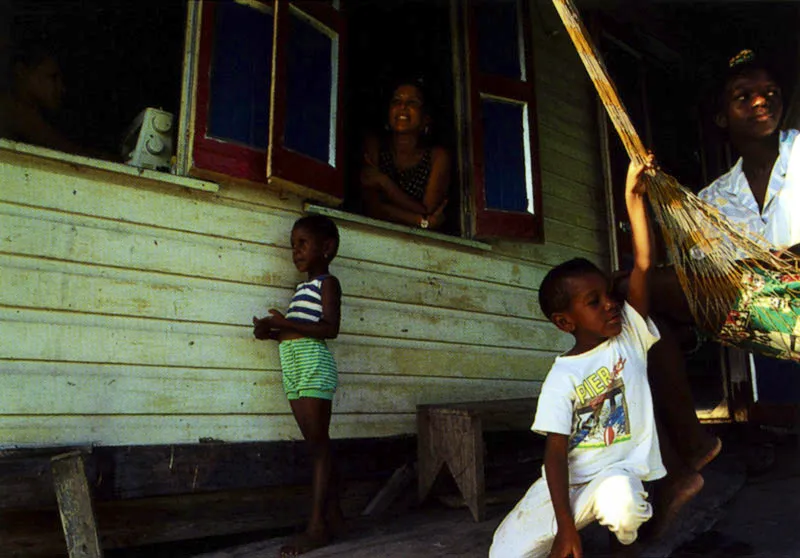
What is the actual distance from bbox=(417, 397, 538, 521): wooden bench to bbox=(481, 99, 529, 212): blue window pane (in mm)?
1346

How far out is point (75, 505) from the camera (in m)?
2.23

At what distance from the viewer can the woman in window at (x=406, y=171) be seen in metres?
3.83

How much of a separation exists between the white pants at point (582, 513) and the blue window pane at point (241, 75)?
6.65ft

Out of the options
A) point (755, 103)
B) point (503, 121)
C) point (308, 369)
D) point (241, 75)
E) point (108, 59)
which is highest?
point (108, 59)

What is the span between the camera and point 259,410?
118 inches

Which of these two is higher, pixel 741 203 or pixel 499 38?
pixel 499 38

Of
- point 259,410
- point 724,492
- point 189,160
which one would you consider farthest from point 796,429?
point 189,160

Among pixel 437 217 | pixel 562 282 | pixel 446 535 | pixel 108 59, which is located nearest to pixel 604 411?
pixel 562 282

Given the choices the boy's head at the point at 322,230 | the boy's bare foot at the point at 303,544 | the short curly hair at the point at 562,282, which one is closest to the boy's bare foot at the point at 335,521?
the boy's bare foot at the point at 303,544

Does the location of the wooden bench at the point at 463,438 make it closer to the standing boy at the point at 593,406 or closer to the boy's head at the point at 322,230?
the standing boy at the point at 593,406

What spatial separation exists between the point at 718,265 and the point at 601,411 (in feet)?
2.27

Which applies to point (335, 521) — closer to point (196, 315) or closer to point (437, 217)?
point (196, 315)

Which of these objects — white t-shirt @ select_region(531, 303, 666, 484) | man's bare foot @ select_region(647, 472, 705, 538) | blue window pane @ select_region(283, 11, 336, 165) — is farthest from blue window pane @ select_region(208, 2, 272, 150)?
man's bare foot @ select_region(647, 472, 705, 538)

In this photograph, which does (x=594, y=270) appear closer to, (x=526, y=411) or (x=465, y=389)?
(x=526, y=411)
